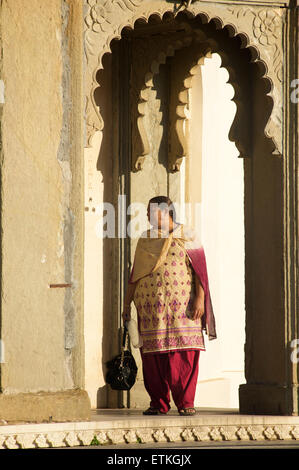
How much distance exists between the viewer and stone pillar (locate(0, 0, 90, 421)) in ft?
29.8

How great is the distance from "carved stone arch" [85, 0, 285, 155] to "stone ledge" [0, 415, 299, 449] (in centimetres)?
209

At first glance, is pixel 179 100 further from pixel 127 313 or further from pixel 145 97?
pixel 127 313

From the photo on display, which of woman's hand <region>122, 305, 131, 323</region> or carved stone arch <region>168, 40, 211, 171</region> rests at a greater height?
carved stone arch <region>168, 40, 211, 171</region>

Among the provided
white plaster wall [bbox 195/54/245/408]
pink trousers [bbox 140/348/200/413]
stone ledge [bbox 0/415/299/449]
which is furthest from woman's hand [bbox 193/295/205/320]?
white plaster wall [bbox 195/54/245/408]

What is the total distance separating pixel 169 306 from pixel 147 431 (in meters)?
1.21

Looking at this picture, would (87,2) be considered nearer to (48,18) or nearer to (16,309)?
(48,18)

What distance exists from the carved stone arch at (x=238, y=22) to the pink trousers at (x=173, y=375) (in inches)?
67.9

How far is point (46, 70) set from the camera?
933cm

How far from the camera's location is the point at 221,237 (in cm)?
1484

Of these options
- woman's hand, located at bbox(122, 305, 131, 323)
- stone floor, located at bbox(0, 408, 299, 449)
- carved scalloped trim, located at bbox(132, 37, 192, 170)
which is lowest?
stone floor, located at bbox(0, 408, 299, 449)

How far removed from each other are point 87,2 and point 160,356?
2729mm

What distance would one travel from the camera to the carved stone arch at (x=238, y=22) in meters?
9.66

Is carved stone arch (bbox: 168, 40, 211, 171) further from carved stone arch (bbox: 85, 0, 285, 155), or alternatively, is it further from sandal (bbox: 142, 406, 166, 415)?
sandal (bbox: 142, 406, 166, 415)

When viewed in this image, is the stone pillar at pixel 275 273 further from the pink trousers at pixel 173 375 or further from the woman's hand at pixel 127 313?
the woman's hand at pixel 127 313
